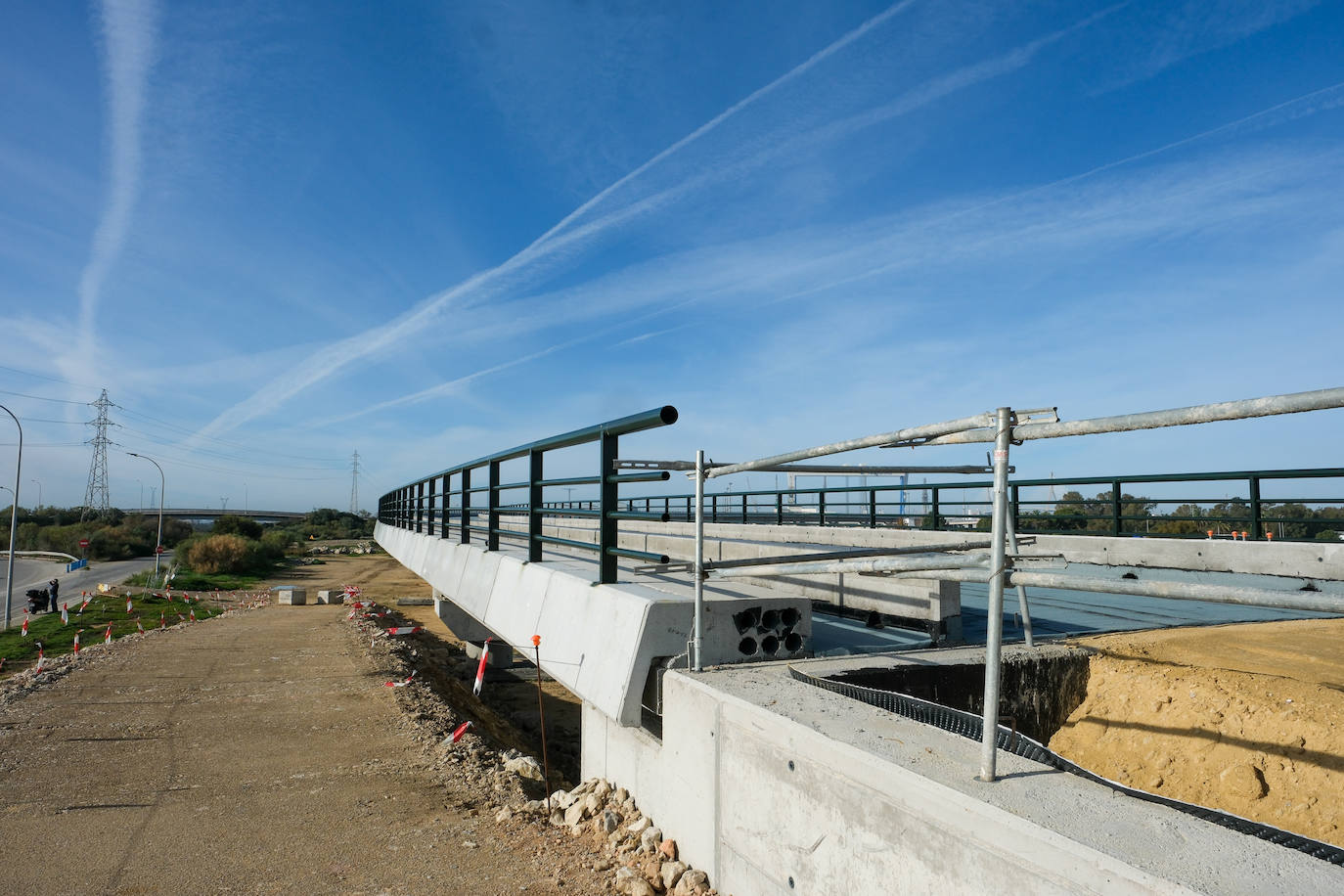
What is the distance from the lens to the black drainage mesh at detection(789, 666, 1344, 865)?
2.18 m

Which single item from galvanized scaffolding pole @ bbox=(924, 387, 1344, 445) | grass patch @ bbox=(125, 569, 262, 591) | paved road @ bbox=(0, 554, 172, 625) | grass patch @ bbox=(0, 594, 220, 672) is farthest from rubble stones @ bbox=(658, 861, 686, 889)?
grass patch @ bbox=(125, 569, 262, 591)

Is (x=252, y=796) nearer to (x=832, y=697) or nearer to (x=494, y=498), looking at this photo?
(x=494, y=498)

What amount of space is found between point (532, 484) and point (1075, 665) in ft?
14.5

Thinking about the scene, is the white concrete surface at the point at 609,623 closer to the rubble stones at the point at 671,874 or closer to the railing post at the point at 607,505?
the railing post at the point at 607,505

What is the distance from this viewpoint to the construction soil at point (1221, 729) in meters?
3.52

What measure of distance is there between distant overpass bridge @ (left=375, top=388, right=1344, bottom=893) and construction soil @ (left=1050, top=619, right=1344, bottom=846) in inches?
20.8

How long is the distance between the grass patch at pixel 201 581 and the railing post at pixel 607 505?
34199 millimetres

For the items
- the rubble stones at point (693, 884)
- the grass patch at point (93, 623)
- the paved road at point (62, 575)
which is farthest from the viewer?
the paved road at point (62, 575)

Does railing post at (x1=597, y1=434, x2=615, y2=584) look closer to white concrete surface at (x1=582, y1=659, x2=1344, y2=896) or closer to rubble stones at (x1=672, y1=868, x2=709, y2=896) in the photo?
white concrete surface at (x1=582, y1=659, x2=1344, y2=896)

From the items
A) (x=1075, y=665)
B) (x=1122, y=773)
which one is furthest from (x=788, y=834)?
(x=1075, y=665)

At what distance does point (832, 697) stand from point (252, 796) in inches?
192

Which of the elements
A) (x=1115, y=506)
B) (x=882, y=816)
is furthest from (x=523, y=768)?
(x=1115, y=506)

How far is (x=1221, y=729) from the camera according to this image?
3959 millimetres

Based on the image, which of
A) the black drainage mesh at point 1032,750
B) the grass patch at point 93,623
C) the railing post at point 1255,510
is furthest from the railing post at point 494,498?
the grass patch at point 93,623
